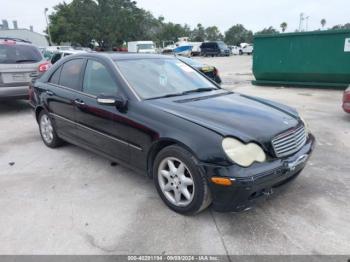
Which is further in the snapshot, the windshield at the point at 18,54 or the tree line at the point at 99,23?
the tree line at the point at 99,23

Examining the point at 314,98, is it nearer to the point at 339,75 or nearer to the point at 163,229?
the point at 339,75

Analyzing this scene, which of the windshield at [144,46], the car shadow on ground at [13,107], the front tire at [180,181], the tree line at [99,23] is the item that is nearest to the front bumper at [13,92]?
the car shadow on ground at [13,107]

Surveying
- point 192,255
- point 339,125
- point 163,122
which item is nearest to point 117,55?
point 163,122

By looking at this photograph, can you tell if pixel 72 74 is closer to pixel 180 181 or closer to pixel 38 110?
pixel 38 110

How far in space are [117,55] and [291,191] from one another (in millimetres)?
2747

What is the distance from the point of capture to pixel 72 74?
437 cm

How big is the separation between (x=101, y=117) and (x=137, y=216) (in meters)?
1.32

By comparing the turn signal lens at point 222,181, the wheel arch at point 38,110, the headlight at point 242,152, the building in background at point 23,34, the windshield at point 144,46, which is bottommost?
the turn signal lens at point 222,181

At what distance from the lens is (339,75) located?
1023 centimetres

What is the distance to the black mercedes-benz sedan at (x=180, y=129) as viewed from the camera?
8.75 ft

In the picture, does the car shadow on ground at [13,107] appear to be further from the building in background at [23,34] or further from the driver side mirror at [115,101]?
the building in background at [23,34]

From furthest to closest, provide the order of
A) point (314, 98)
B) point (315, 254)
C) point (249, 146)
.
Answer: point (314, 98), point (249, 146), point (315, 254)

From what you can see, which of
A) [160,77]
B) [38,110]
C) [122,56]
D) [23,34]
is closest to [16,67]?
[38,110]

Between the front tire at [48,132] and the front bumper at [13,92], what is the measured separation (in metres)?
2.36
